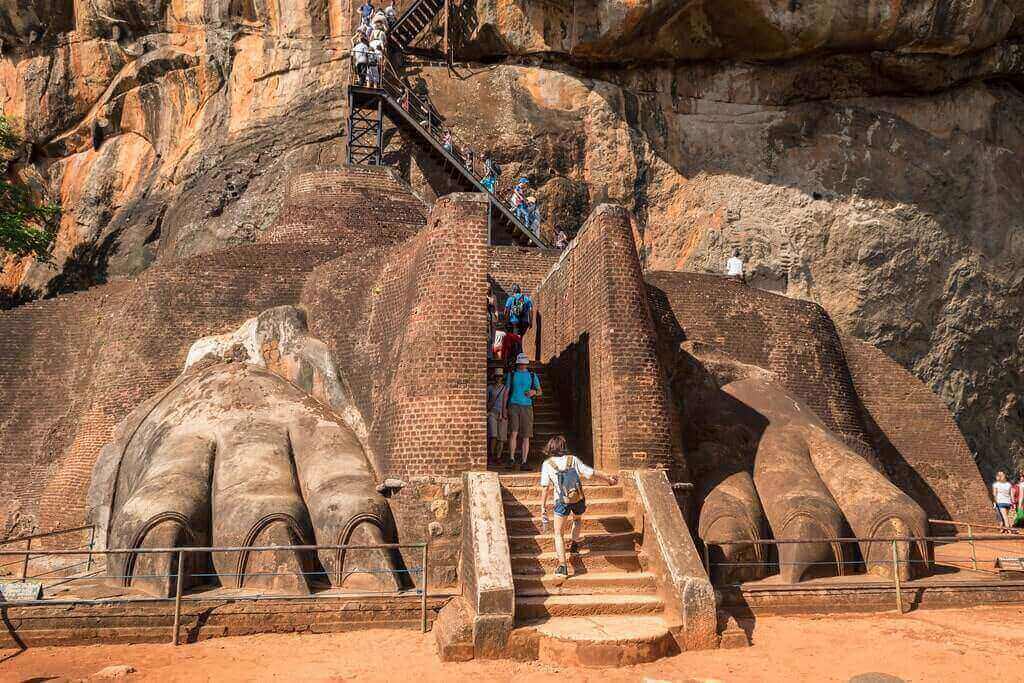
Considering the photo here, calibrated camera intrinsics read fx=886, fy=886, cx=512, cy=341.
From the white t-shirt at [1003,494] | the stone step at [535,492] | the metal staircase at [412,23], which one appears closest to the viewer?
the stone step at [535,492]

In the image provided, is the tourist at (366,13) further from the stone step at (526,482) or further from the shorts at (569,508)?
the shorts at (569,508)

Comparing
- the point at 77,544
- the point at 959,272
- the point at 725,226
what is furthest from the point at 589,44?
the point at 77,544

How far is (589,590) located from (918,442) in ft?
42.5

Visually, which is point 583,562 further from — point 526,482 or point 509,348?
point 509,348

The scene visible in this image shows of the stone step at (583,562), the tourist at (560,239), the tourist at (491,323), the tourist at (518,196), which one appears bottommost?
the stone step at (583,562)

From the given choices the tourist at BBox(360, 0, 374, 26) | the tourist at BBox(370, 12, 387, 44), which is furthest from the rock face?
the tourist at BBox(370, 12, 387, 44)

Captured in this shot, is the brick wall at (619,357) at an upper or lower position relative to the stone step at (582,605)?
upper

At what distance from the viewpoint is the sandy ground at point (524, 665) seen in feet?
25.0

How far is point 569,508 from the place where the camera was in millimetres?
9266

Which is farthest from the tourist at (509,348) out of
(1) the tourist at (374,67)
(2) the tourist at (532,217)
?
(1) the tourist at (374,67)

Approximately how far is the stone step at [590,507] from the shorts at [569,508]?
787 mm

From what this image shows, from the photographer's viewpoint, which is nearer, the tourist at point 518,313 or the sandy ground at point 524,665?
Result: the sandy ground at point 524,665

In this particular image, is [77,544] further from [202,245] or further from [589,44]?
[589,44]

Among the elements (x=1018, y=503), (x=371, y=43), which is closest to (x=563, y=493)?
(x=1018, y=503)
